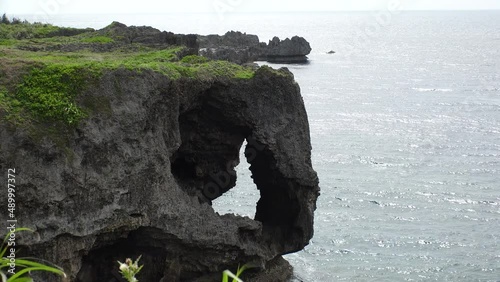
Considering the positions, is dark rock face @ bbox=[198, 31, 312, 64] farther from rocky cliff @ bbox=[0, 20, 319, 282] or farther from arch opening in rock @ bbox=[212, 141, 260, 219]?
rocky cliff @ bbox=[0, 20, 319, 282]

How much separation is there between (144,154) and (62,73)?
335cm

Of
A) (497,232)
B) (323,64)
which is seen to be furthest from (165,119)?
(323,64)

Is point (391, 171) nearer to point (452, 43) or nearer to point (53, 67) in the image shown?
point (53, 67)

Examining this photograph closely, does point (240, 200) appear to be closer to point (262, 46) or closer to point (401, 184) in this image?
point (401, 184)

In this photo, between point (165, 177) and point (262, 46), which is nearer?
point (165, 177)

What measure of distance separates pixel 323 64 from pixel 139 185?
95.5 m

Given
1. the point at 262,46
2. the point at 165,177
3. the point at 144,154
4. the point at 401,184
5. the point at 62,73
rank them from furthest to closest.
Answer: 1. the point at 262,46
2. the point at 401,184
3. the point at 165,177
4. the point at 144,154
5. the point at 62,73

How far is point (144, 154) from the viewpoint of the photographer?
18.9 metres

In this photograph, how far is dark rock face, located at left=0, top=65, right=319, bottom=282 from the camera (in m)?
17.2

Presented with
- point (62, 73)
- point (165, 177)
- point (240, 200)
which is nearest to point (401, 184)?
point (240, 200)

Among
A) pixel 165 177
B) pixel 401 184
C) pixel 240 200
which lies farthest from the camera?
pixel 401 184

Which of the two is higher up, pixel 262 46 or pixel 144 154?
pixel 262 46

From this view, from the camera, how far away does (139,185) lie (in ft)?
61.3

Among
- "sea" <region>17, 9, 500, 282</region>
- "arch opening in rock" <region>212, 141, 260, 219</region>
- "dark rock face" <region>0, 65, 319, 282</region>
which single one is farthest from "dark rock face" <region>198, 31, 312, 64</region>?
"dark rock face" <region>0, 65, 319, 282</region>
